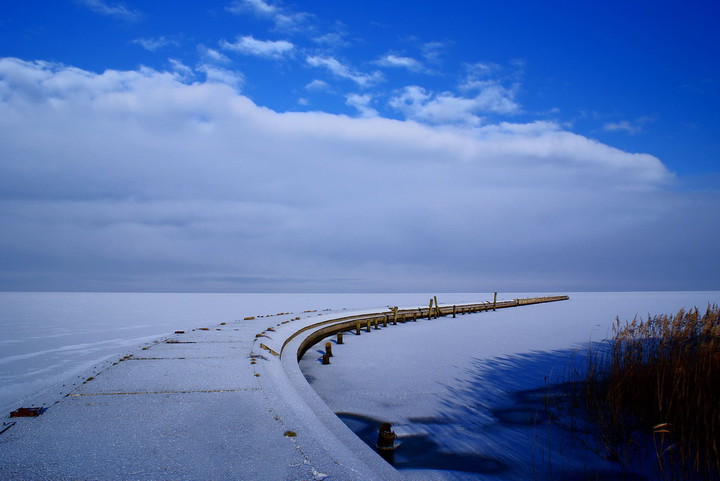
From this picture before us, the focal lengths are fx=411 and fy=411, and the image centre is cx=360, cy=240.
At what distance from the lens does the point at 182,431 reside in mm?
3326

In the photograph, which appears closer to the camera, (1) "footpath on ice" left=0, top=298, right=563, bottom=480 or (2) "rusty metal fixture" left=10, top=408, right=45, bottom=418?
(1) "footpath on ice" left=0, top=298, right=563, bottom=480

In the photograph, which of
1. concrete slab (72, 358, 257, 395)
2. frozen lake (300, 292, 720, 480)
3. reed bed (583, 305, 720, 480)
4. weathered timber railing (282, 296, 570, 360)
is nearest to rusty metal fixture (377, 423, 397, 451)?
frozen lake (300, 292, 720, 480)

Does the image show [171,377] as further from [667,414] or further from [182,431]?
[667,414]

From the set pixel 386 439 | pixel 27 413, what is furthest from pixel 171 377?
pixel 386 439

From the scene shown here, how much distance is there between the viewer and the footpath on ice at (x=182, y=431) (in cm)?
268

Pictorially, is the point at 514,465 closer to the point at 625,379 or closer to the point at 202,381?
the point at 625,379

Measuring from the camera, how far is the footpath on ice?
2684 millimetres

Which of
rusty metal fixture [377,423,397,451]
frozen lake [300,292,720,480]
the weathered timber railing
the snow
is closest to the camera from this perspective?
the snow

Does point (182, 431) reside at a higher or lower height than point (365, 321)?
higher

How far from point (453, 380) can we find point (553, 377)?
213cm

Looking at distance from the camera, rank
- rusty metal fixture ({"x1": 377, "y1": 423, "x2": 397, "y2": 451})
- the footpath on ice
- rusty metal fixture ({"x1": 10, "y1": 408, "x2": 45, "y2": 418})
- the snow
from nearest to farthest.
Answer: the footpath on ice
the snow
rusty metal fixture ({"x1": 10, "y1": 408, "x2": 45, "y2": 418})
rusty metal fixture ({"x1": 377, "y1": 423, "x2": 397, "y2": 451})

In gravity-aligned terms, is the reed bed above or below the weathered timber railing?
above

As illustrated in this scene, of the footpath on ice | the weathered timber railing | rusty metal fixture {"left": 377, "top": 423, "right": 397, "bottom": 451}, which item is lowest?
the weathered timber railing

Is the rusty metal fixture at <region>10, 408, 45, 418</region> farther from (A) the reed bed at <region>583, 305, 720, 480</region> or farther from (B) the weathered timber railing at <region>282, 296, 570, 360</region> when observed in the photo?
(A) the reed bed at <region>583, 305, 720, 480</region>
